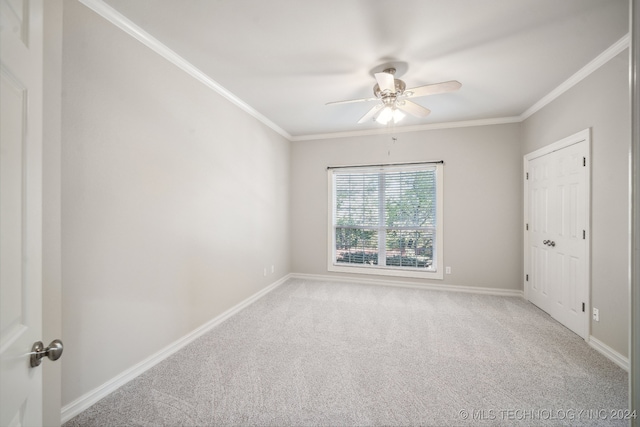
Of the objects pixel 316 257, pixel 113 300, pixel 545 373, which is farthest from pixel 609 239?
pixel 113 300

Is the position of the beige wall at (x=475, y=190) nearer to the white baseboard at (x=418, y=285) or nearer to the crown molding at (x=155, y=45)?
the white baseboard at (x=418, y=285)

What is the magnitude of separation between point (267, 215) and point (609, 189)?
3889 millimetres

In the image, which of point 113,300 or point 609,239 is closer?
point 113,300

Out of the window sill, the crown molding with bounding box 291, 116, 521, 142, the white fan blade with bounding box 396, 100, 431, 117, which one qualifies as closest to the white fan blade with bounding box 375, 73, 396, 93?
the white fan blade with bounding box 396, 100, 431, 117

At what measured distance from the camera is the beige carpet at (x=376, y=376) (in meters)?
1.73

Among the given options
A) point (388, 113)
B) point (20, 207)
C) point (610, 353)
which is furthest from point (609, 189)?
point (20, 207)

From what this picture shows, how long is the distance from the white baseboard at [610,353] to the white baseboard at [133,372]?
12.2 ft

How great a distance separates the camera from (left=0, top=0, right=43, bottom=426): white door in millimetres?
651

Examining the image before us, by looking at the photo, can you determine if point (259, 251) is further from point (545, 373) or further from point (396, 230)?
point (545, 373)

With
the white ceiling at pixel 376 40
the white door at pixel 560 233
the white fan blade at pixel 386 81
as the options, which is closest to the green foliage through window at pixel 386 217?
the white door at pixel 560 233

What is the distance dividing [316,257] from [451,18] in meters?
3.92

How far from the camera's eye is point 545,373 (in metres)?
2.15

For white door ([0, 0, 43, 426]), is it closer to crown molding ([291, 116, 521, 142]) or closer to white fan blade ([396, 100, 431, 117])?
white fan blade ([396, 100, 431, 117])

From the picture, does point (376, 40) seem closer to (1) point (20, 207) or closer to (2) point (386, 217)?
(1) point (20, 207)
